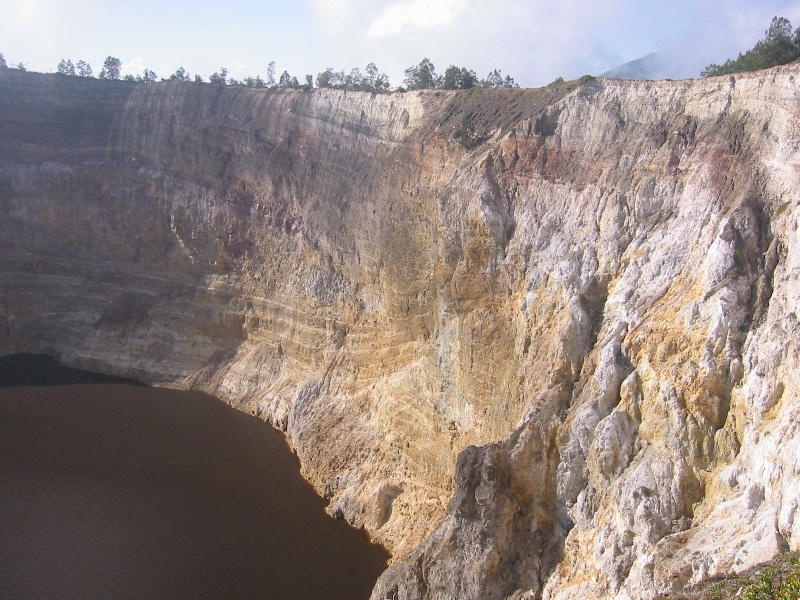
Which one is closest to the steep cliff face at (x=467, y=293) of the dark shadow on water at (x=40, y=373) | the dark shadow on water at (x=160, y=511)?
the dark shadow on water at (x=40, y=373)


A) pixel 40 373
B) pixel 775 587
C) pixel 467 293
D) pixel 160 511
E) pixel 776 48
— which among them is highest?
pixel 776 48

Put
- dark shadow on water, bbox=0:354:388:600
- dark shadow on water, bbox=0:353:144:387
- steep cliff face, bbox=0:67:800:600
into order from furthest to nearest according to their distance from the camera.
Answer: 1. dark shadow on water, bbox=0:353:144:387
2. dark shadow on water, bbox=0:354:388:600
3. steep cliff face, bbox=0:67:800:600

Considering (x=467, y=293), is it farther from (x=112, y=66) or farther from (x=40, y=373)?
(x=112, y=66)

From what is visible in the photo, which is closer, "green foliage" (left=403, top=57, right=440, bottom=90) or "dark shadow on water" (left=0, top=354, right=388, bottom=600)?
"dark shadow on water" (left=0, top=354, right=388, bottom=600)

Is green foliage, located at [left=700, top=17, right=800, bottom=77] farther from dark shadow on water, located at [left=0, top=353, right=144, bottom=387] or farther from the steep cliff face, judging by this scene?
dark shadow on water, located at [left=0, top=353, right=144, bottom=387]

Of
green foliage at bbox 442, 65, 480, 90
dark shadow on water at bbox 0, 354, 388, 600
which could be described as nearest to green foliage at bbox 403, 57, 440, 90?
green foliage at bbox 442, 65, 480, 90

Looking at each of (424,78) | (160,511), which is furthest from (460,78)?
(160,511)
